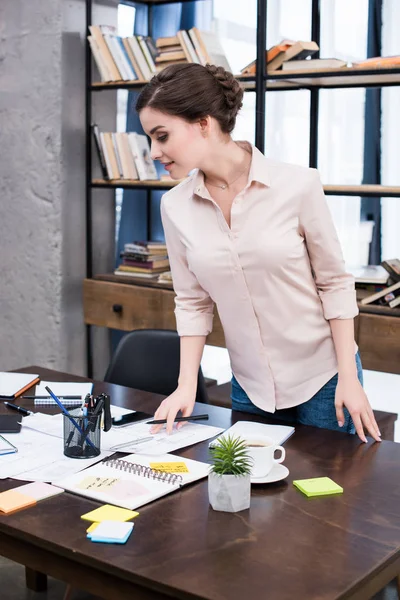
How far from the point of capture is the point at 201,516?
147 centimetres

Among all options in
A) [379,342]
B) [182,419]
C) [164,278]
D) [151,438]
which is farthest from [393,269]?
[151,438]

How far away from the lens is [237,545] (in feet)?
4.44

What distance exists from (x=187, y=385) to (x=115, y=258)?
247cm

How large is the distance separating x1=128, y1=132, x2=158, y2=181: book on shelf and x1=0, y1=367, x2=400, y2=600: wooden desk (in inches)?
99.6

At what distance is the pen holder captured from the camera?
1.76m

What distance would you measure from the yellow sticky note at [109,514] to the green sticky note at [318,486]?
33 cm

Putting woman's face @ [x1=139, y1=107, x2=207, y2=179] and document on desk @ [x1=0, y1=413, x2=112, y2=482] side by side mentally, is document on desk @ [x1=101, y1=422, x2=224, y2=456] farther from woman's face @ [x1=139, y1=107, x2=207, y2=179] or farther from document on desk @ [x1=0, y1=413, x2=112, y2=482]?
woman's face @ [x1=139, y1=107, x2=207, y2=179]

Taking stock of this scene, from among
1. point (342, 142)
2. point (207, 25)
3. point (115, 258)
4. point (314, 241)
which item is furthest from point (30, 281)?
point (314, 241)

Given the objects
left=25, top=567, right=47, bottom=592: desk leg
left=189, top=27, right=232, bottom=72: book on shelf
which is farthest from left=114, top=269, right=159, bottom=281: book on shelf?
left=25, top=567, right=47, bottom=592: desk leg

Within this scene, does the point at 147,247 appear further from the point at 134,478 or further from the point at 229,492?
the point at 229,492

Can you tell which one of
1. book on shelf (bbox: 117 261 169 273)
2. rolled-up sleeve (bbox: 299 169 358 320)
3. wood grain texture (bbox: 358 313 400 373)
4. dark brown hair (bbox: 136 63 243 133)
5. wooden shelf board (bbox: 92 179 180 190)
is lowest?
wood grain texture (bbox: 358 313 400 373)

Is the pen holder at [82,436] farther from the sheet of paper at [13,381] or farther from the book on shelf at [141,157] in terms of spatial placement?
the book on shelf at [141,157]

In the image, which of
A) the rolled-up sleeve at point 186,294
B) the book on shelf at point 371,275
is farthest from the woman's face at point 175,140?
the book on shelf at point 371,275

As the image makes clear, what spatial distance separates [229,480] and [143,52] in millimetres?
2844
